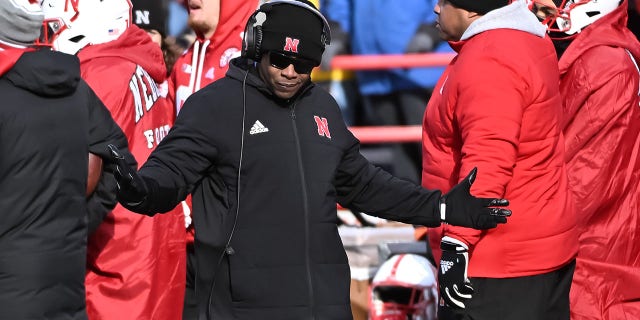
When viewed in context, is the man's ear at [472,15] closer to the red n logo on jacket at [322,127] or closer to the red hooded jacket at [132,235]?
the red n logo on jacket at [322,127]

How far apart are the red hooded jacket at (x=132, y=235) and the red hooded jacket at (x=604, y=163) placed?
67.0 inches

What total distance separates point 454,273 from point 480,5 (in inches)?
41.2

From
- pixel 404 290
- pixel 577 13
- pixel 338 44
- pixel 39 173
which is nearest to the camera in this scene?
pixel 39 173

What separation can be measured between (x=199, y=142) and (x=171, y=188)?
0.70 ft

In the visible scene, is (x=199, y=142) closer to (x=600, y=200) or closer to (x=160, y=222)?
(x=160, y=222)

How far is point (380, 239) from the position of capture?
7.72 m

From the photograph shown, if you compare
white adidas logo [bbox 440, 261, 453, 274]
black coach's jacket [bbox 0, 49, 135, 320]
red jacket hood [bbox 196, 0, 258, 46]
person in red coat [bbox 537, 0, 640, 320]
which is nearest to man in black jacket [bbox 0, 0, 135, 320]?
black coach's jacket [bbox 0, 49, 135, 320]

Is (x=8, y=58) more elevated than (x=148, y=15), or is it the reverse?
(x=8, y=58)

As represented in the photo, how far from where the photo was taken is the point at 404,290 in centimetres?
674

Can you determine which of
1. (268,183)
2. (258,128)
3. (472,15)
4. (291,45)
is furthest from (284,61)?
(472,15)

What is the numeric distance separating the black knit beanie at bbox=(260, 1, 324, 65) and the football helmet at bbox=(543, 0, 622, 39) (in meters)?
1.82

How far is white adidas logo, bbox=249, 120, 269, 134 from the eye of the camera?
14.5ft

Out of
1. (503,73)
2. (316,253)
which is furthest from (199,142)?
(503,73)

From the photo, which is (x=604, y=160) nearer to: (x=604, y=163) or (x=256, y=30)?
(x=604, y=163)
